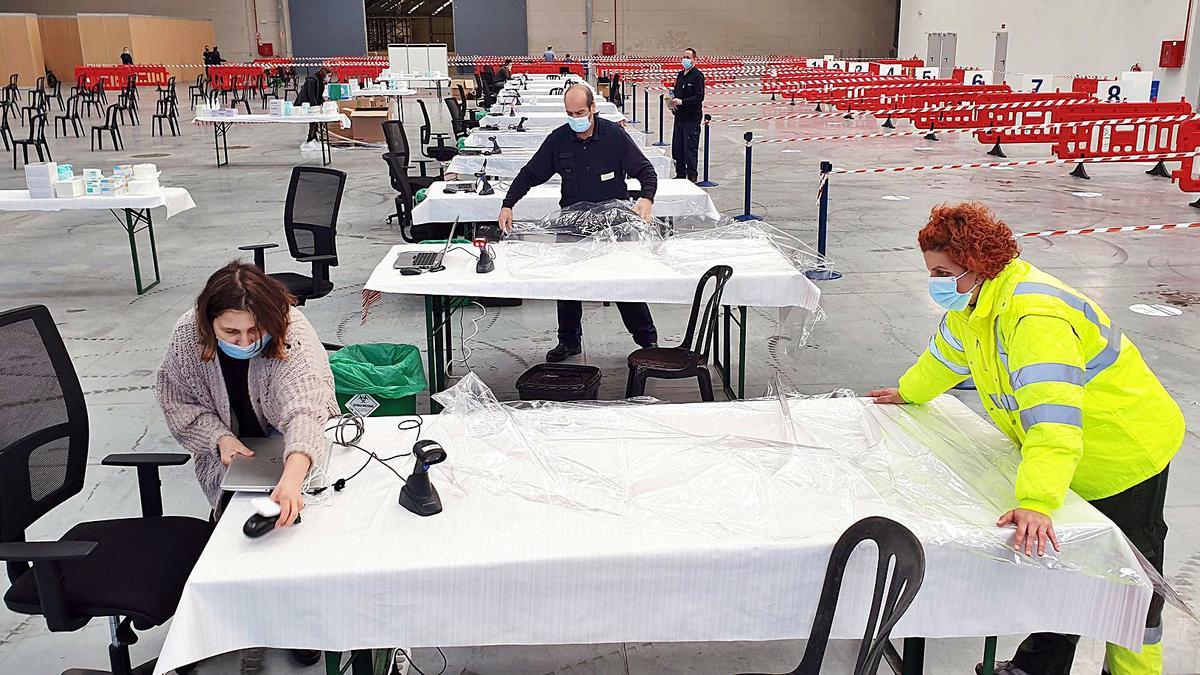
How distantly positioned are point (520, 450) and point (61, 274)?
20.6 ft

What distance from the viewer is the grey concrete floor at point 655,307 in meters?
2.87

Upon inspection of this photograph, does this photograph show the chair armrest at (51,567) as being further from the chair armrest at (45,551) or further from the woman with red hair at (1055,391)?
the woman with red hair at (1055,391)

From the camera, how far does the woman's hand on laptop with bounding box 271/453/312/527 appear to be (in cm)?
219

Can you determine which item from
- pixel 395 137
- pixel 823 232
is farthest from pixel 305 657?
pixel 395 137

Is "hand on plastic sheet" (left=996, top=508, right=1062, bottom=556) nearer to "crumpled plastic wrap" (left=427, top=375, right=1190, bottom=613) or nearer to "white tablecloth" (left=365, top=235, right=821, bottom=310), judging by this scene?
"crumpled plastic wrap" (left=427, top=375, right=1190, bottom=613)

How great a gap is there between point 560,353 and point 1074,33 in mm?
15612

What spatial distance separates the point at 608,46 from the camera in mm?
30969

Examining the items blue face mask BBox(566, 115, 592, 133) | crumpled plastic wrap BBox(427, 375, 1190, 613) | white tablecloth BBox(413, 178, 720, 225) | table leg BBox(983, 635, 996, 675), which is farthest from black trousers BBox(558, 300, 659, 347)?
table leg BBox(983, 635, 996, 675)

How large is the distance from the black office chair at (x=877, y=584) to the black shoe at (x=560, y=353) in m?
3.39

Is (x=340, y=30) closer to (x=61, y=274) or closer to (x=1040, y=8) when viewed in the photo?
(x=1040, y=8)

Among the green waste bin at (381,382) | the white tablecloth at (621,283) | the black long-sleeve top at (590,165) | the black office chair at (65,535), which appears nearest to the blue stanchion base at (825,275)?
the black long-sleeve top at (590,165)

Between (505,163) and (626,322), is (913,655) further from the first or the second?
(505,163)

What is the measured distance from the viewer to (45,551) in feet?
7.22

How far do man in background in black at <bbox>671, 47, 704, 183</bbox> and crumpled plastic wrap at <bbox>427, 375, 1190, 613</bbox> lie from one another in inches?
345
